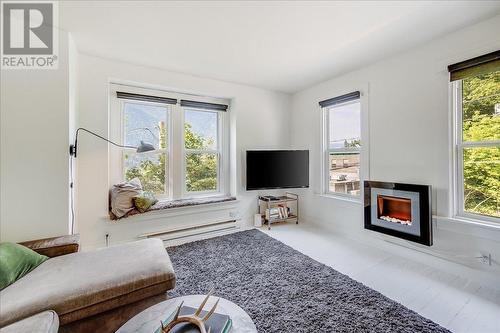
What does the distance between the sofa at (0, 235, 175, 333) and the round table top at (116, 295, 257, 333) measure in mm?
357

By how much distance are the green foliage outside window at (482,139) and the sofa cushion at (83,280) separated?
2.89 m

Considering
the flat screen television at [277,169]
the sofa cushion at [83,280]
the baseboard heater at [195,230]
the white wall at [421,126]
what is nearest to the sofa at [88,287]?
the sofa cushion at [83,280]

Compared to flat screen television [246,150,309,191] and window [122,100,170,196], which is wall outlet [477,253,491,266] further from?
window [122,100,170,196]

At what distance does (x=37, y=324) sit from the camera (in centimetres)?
107

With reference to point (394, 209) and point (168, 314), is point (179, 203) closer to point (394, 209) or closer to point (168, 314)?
point (168, 314)

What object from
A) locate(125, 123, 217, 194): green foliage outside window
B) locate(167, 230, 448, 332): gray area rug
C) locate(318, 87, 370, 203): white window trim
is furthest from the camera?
locate(125, 123, 217, 194): green foliage outside window

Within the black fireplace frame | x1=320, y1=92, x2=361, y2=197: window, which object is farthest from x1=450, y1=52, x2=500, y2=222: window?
x1=320, y1=92, x2=361, y2=197: window

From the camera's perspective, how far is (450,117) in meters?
2.25

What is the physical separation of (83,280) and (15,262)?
0.51 metres

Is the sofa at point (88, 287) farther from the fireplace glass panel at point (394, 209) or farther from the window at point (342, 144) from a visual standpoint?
the window at point (342, 144)

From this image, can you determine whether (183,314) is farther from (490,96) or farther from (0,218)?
(490,96)

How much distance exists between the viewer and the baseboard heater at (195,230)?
3010 millimetres

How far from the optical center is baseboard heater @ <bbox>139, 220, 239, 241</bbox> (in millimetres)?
3010

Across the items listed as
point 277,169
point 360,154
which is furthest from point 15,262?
point 360,154
